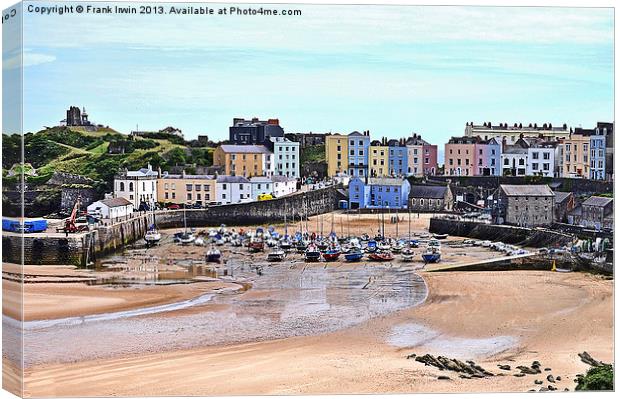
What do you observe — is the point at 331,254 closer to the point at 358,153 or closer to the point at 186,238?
the point at 358,153

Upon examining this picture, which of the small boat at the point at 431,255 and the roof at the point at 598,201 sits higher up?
the roof at the point at 598,201

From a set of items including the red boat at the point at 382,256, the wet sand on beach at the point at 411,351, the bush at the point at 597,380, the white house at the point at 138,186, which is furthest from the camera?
the red boat at the point at 382,256

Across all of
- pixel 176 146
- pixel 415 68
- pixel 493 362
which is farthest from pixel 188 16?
pixel 493 362

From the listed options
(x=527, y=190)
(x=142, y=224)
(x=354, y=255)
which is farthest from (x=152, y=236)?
(x=527, y=190)

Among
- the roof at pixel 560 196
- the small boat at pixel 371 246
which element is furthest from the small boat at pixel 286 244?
the roof at pixel 560 196

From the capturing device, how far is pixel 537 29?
1440 centimetres

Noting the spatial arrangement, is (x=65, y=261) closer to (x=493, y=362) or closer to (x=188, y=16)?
(x=188, y=16)

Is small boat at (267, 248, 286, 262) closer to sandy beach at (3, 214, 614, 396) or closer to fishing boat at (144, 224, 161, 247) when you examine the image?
sandy beach at (3, 214, 614, 396)

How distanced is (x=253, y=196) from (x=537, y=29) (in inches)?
143

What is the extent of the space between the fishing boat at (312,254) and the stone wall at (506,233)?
1371 mm

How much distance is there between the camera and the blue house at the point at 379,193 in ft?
49.7

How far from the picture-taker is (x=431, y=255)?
1488 cm

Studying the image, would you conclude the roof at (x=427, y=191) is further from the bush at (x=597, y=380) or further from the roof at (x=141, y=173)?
the roof at (x=141, y=173)

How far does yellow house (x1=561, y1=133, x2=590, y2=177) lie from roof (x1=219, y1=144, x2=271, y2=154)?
3.44m
